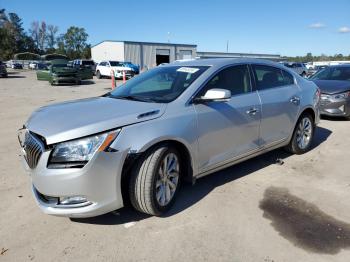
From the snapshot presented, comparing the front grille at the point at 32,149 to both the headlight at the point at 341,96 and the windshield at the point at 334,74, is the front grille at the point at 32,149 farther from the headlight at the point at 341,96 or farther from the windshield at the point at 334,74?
the windshield at the point at 334,74

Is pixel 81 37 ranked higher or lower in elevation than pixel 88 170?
higher

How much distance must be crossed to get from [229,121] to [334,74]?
289 inches

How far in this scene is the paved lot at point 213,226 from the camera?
9.73 ft

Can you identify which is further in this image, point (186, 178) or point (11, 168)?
point (11, 168)

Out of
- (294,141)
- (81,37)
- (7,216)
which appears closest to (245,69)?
(294,141)

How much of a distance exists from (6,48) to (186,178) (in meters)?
105

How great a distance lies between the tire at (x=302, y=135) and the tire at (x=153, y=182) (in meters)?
2.77

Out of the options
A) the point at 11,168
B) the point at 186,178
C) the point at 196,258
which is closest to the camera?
the point at 196,258

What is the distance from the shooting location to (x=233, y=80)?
14.4 feet

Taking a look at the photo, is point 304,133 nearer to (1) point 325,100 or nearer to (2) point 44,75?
(1) point 325,100

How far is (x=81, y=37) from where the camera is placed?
112 metres

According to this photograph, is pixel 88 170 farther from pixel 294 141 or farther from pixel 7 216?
pixel 294 141

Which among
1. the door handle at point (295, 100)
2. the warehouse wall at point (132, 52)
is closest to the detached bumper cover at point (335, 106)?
the door handle at point (295, 100)

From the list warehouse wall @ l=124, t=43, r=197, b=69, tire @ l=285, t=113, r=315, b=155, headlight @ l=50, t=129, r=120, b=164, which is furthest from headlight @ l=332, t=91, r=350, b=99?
warehouse wall @ l=124, t=43, r=197, b=69
